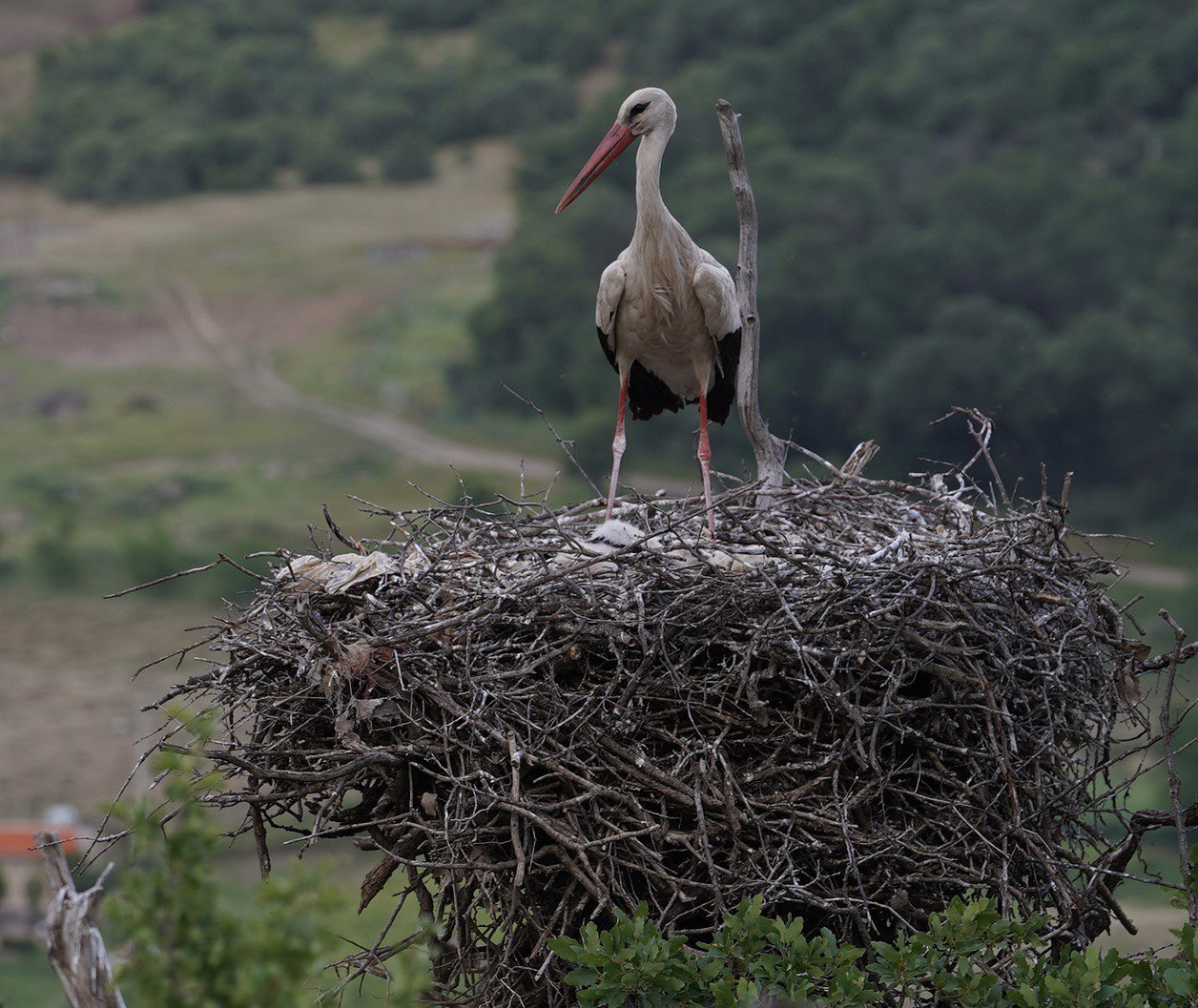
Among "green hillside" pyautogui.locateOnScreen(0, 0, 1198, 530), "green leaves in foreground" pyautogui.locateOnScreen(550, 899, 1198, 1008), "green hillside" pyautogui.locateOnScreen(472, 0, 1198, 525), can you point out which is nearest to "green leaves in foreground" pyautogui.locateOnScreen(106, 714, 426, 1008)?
"green leaves in foreground" pyautogui.locateOnScreen(550, 899, 1198, 1008)

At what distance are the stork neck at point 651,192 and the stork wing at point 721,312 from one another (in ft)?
0.90

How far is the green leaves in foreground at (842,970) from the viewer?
461cm

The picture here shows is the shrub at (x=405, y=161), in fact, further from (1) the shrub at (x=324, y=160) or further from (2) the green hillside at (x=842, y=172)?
(1) the shrub at (x=324, y=160)

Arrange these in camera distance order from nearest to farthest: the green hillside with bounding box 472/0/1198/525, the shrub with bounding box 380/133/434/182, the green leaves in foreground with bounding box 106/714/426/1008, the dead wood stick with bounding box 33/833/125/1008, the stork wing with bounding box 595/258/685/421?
1. the green leaves in foreground with bounding box 106/714/426/1008
2. the dead wood stick with bounding box 33/833/125/1008
3. the stork wing with bounding box 595/258/685/421
4. the green hillside with bounding box 472/0/1198/525
5. the shrub with bounding box 380/133/434/182

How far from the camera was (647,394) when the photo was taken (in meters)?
7.54

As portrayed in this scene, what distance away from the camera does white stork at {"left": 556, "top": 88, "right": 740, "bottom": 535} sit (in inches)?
266

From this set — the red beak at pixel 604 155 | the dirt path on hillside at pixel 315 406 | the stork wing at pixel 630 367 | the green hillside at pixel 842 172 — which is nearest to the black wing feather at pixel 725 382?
the stork wing at pixel 630 367

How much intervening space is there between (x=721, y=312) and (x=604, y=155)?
83 cm

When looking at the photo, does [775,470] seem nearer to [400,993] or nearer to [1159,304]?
[400,993]

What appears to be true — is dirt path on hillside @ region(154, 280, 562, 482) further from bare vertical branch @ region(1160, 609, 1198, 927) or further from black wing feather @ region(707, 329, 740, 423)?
bare vertical branch @ region(1160, 609, 1198, 927)

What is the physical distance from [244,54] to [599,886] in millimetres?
70267

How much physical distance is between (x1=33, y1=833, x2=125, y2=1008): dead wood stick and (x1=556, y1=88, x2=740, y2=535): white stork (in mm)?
3830

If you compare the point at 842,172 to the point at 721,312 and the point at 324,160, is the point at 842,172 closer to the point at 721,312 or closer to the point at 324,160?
the point at 324,160

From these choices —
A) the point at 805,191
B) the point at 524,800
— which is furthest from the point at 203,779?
the point at 805,191
